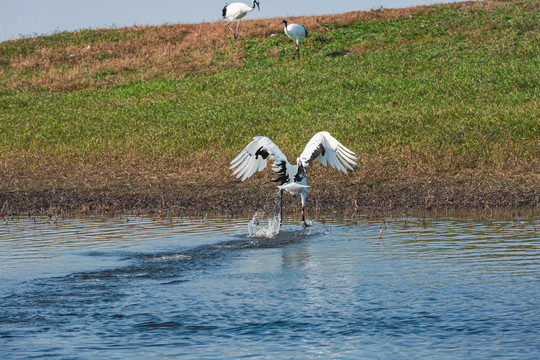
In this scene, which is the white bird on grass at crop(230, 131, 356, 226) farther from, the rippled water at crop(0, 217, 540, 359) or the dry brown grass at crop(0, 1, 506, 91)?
the dry brown grass at crop(0, 1, 506, 91)

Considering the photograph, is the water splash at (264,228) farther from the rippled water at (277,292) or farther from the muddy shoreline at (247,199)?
the muddy shoreline at (247,199)

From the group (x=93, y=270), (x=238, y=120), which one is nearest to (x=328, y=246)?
(x=93, y=270)

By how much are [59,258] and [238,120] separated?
17.0m

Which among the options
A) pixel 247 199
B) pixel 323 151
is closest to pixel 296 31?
pixel 247 199

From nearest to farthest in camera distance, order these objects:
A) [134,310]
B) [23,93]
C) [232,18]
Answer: [134,310], [23,93], [232,18]

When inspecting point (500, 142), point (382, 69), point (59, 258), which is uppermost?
point (382, 69)

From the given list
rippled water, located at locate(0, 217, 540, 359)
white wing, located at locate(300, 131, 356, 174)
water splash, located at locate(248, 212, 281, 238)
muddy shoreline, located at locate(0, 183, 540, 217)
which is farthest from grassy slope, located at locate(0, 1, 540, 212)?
rippled water, located at locate(0, 217, 540, 359)

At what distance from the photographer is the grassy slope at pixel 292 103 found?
744 inches

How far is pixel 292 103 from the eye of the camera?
30125 millimetres

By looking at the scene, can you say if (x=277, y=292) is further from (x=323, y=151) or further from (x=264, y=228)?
(x=323, y=151)

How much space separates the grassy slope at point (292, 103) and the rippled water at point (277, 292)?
4.43m

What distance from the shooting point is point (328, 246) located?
11.6m

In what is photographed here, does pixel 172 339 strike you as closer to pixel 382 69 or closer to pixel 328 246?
pixel 328 246

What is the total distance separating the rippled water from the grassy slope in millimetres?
4434
